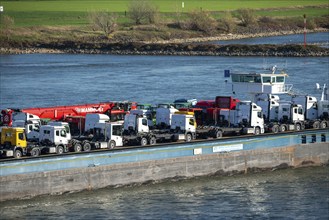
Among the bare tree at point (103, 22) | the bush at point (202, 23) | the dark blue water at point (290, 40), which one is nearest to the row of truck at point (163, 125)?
the dark blue water at point (290, 40)

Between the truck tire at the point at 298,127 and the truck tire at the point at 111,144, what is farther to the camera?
the truck tire at the point at 298,127

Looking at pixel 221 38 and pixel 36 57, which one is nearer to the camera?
pixel 36 57

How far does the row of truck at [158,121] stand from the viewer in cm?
5772

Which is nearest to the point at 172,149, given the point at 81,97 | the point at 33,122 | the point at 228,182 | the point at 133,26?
the point at 228,182

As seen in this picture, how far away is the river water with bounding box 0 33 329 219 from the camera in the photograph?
54781 millimetres

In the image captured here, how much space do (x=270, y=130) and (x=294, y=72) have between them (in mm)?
55210

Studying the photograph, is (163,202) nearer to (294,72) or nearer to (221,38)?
(294,72)

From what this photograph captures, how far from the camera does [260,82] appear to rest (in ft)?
238

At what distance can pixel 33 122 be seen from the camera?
60.5 m

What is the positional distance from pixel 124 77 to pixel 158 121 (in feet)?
180

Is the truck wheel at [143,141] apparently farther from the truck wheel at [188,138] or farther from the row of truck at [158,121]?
the truck wheel at [188,138]

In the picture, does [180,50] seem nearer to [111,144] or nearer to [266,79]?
[266,79]

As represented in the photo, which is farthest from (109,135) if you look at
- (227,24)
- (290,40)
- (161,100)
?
(227,24)

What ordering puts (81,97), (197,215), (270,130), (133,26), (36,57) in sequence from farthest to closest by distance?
(133,26) < (36,57) < (81,97) < (270,130) < (197,215)
